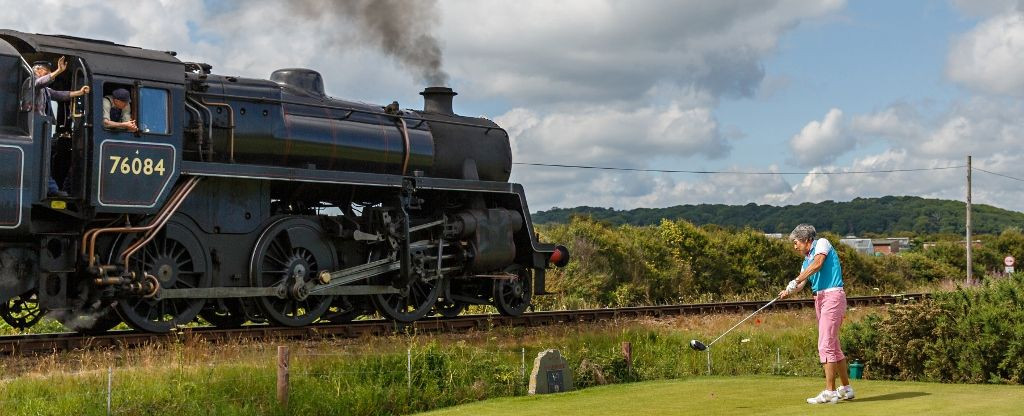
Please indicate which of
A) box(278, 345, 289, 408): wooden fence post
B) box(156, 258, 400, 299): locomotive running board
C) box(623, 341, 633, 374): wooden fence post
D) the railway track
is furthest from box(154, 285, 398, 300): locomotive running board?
box(623, 341, 633, 374): wooden fence post

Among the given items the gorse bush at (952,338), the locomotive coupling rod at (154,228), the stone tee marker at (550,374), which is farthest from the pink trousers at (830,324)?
the locomotive coupling rod at (154,228)

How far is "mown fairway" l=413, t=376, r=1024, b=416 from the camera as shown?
10992 mm

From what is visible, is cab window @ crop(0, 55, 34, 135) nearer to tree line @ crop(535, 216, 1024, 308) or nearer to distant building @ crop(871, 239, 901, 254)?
tree line @ crop(535, 216, 1024, 308)

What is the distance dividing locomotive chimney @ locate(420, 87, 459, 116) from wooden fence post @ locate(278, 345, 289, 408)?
348 inches

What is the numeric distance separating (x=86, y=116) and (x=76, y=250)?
71.6 inches

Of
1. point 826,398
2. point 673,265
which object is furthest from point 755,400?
point 673,265

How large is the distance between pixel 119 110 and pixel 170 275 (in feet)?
8.00

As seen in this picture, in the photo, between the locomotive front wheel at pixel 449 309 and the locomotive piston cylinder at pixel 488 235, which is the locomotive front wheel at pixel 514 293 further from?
the locomotive front wheel at pixel 449 309

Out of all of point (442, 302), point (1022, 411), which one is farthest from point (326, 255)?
point (1022, 411)

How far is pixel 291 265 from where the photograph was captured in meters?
17.2

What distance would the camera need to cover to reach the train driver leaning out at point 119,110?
14633mm

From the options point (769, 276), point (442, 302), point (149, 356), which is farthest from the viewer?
point (769, 276)

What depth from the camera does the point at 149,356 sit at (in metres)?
13.8

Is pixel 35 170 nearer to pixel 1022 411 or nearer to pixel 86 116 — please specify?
pixel 86 116
